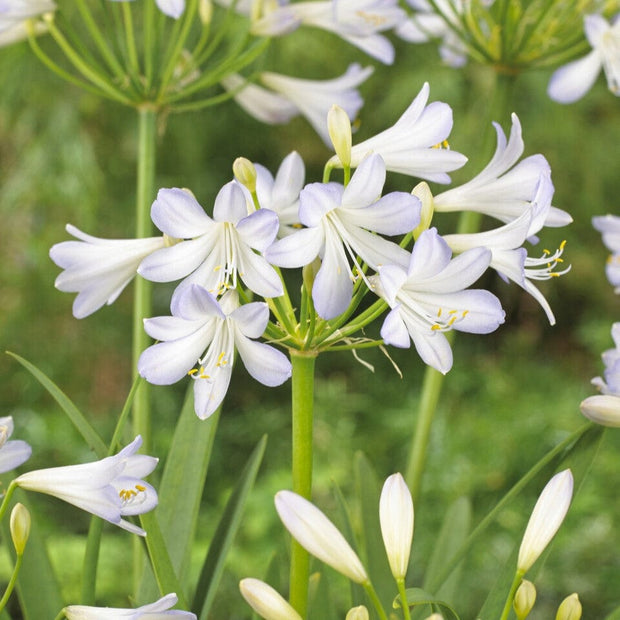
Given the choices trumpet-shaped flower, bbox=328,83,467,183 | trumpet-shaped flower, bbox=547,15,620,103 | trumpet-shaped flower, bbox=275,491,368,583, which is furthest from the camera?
trumpet-shaped flower, bbox=547,15,620,103

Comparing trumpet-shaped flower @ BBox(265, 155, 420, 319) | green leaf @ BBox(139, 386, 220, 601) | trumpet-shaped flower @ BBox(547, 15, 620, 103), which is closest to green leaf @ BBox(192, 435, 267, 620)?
green leaf @ BBox(139, 386, 220, 601)

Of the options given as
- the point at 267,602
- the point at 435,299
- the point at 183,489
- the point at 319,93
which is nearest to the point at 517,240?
the point at 435,299

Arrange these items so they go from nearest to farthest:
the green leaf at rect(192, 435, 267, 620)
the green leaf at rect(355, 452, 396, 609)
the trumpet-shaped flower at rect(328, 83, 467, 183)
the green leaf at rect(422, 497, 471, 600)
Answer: the trumpet-shaped flower at rect(328, 83, 467, 183) < the green leaf at rect(192, 435, 267, 620) < the green leaf at rect(355, 452, 396, 609) < the green leaf at rect(422, 497, 471, 600)

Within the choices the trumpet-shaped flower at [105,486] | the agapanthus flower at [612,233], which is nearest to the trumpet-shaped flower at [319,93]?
the agapanthus flower at [612,233]

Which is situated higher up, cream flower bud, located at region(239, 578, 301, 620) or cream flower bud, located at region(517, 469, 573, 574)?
cream flower bud, located at region(517, 469, 573, 574)

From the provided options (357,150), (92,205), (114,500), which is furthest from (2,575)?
(357,150)

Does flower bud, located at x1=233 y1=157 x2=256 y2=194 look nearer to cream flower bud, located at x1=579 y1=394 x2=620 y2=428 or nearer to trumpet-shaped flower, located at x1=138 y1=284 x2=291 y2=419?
trumpet-shaped flower, located at x1=138 y1=284 x2=291 y2=419

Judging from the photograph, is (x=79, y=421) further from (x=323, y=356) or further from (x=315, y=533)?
(x=323, y=356)
